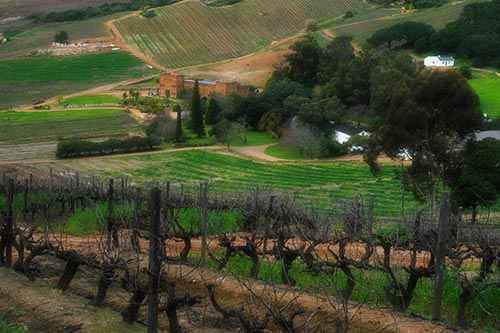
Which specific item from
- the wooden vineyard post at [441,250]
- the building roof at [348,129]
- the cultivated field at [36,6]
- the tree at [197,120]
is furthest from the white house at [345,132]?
the cultivated field at [36,6]

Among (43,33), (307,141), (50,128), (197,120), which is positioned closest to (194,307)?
(307,141)

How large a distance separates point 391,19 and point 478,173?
6545 cm

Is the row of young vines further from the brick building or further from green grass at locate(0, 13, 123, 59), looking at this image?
green grass at locate(0, 13, 123, 59)

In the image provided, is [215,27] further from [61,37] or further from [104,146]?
[104,146]

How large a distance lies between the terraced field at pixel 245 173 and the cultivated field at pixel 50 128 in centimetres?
479

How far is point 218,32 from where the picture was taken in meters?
89.6

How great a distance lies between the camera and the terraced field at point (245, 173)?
3672 cm

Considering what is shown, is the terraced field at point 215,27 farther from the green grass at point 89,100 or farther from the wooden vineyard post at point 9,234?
the wooden vineyard post at point 9,234

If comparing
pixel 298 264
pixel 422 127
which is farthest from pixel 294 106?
pixel 298 264

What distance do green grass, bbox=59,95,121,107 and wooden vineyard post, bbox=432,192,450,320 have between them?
5755 cm

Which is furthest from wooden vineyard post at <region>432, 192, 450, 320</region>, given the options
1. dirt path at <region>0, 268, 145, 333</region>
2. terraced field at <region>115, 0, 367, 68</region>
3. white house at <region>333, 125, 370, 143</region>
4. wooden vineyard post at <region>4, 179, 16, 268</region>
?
terraced field at <region>115, 0, 367, 68</region>

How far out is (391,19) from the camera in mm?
87500

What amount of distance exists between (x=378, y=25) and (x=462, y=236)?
7507 centimetres

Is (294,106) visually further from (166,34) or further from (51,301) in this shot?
(51,301)
